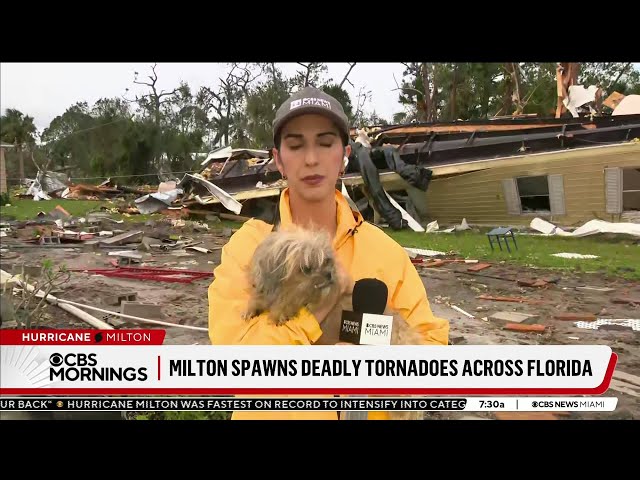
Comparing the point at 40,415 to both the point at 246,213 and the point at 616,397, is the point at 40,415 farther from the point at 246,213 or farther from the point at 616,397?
the point at 616,397

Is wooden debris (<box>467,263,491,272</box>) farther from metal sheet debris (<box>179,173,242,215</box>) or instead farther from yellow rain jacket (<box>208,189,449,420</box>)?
metal sheet debris (<box>179,173,242,215</box>)

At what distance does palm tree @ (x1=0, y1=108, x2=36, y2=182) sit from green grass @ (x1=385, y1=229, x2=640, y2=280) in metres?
1.68

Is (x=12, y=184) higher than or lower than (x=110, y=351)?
higher

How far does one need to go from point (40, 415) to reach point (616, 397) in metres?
2.41

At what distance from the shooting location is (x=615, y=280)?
7.09 feet

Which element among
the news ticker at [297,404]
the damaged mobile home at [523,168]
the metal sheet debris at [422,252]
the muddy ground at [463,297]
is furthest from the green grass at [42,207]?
the metal sheet debris at [422,252]

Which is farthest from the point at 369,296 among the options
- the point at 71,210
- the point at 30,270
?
the point at 71,210

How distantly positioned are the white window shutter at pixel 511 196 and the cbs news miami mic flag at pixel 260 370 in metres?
1.03

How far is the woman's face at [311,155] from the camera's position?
1576 millimetres

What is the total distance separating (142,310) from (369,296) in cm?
122

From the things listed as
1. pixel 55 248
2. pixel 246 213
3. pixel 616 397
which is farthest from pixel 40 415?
pixel 616 397

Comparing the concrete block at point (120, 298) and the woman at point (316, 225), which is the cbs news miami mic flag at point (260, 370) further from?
the concrete block at point (120, 298)

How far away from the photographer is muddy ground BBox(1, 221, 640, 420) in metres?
1.89

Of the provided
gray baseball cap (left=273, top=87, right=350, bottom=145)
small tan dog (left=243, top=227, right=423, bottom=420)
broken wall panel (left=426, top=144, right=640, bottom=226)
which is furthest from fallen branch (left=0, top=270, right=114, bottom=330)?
broken wall panel (left=426, top=144, right=640, bottom=226)
